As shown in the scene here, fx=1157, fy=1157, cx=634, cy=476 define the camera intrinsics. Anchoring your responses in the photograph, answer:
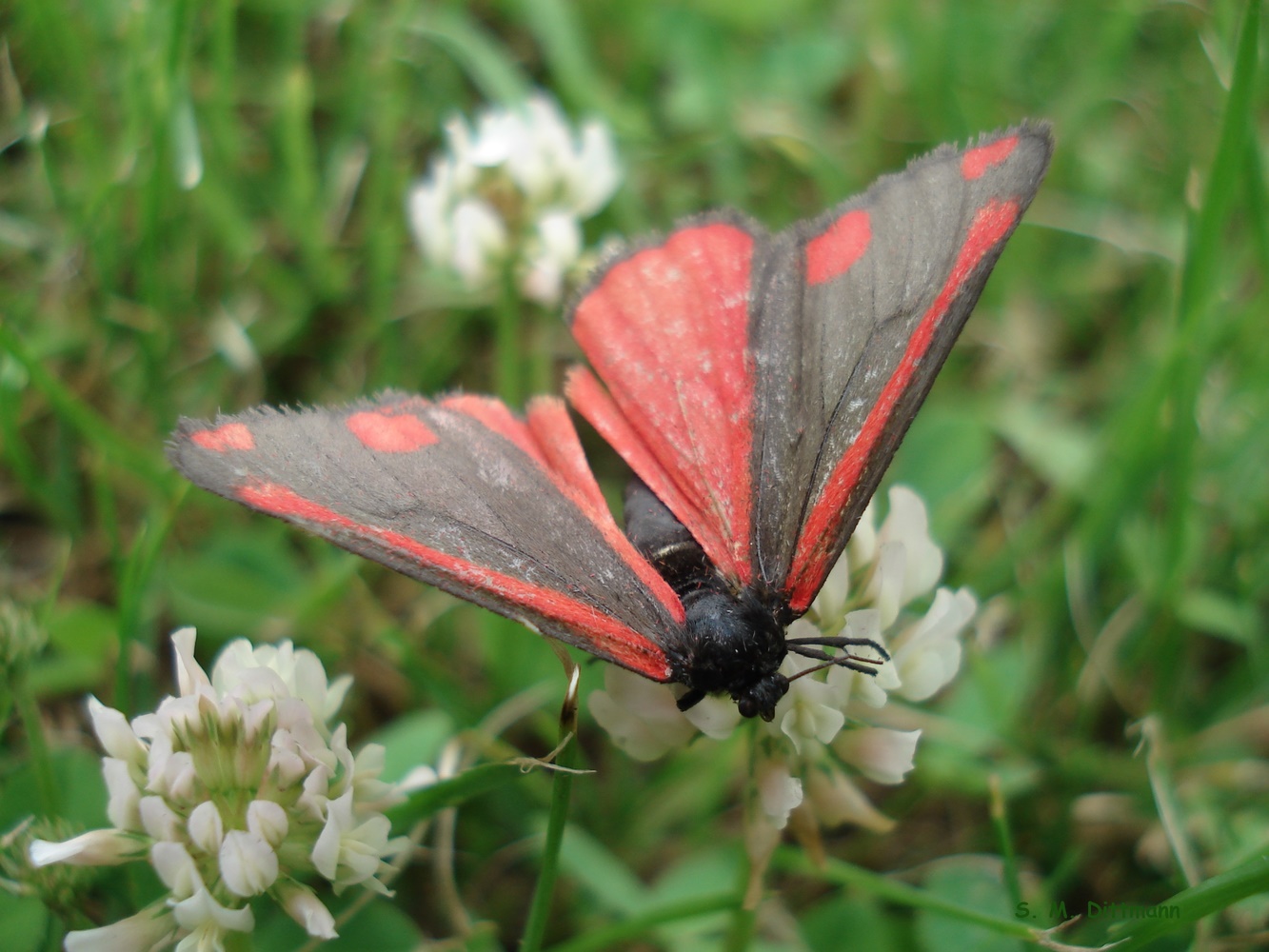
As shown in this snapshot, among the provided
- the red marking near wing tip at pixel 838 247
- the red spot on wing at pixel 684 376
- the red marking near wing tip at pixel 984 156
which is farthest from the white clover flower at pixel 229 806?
the red marking near wing tip at pixel 984 156

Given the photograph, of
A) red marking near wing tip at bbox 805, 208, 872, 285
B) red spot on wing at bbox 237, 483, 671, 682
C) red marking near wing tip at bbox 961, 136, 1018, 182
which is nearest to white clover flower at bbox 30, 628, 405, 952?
red spot on wing at bbox 237, 483, 671, 682

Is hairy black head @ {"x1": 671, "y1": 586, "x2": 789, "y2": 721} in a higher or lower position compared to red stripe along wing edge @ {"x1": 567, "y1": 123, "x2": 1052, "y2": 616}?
lower

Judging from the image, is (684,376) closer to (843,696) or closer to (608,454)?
(843,696)

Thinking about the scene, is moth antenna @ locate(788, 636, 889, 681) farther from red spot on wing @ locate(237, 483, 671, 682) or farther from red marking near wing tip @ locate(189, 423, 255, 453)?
red marking near wing tip @ locate(189, 423, 255, 453)

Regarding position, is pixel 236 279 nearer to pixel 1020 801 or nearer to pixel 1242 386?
pixel 1020 801

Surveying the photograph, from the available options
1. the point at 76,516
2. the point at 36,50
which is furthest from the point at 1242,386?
the point at 36,50

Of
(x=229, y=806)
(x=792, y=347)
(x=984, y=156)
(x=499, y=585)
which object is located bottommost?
(x=229, y=806)

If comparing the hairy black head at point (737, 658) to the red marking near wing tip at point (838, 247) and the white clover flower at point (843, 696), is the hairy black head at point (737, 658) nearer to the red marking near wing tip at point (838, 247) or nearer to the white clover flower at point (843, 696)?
the white clover flower at point (843, 696)

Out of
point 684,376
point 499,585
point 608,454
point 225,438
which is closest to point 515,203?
point 608,454
